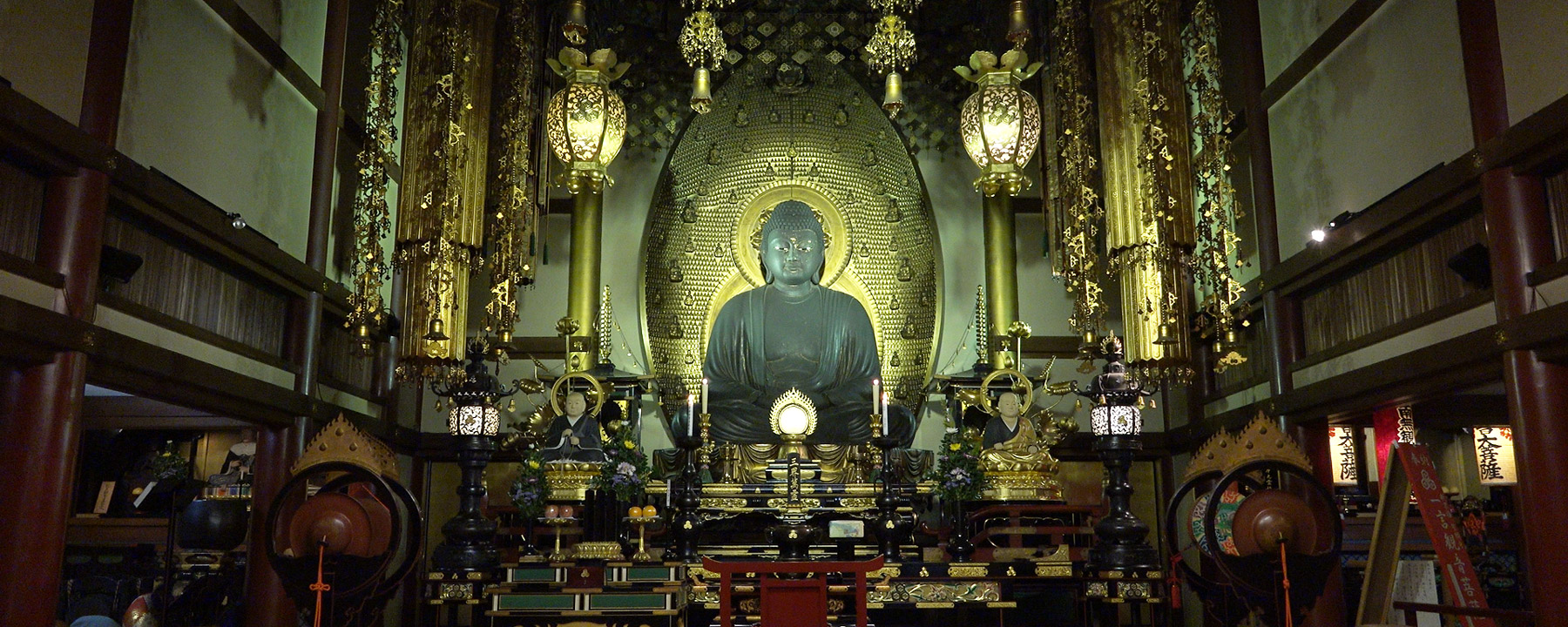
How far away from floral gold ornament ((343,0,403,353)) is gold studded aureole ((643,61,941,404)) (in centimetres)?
361

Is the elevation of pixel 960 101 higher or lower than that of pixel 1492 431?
higher

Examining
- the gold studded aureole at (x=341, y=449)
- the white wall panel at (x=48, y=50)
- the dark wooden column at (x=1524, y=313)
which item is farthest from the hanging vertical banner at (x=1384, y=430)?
the white wall panel at (x=48, y=50)

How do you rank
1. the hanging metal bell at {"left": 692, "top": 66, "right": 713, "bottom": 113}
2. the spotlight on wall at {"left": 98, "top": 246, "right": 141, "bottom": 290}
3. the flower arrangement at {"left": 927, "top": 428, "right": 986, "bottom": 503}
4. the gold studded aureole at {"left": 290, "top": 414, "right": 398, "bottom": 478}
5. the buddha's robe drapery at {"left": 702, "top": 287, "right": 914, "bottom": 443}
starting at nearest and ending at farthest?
the spotlight on wall at {"left": 98, "top": 246, "right": 141, "bottom": 290} < the gold studded aureole at {"left": 290, "top": 414, "right": 398, "bottom": 478} < the hanging metal bell at {"left": 692, "top": 66, "right": 713, "bottom": 113} < the flower arrangement at {"left": 927, "top": 428, "right": 986, "bottom": 503} < the buddha's robe drapery at {"left": 702, "top": 287, "right": 914, "bottom": 443}

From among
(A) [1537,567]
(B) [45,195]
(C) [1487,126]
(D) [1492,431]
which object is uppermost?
(C) [1487,126]

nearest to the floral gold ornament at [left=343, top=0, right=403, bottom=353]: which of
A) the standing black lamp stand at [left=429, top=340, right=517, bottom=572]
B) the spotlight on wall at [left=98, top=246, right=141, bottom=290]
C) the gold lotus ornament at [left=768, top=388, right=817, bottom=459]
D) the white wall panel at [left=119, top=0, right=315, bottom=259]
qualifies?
the white wall panel at [left=119, top=0, right=315, bottom=259]

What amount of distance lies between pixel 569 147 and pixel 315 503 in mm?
2406

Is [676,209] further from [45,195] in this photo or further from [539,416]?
[45,195]

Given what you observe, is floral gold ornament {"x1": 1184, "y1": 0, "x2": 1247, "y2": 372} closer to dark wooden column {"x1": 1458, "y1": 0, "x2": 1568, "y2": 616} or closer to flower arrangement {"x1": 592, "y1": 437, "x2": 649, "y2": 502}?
dark wooden column {"x1": 1458, "y1": 0, "x2": 1568, "y2": 616}

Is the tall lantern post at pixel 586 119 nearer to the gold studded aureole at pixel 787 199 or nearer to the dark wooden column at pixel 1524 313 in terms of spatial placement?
the gold studded aureole at pixel 787 199

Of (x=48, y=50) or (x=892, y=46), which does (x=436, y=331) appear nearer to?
(x=48, y=50)

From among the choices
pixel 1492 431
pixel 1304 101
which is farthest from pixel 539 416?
pixel 1492 431

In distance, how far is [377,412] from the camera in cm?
937

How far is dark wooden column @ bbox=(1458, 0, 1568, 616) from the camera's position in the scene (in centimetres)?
515

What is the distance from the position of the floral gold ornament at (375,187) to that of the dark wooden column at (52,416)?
2.01m
